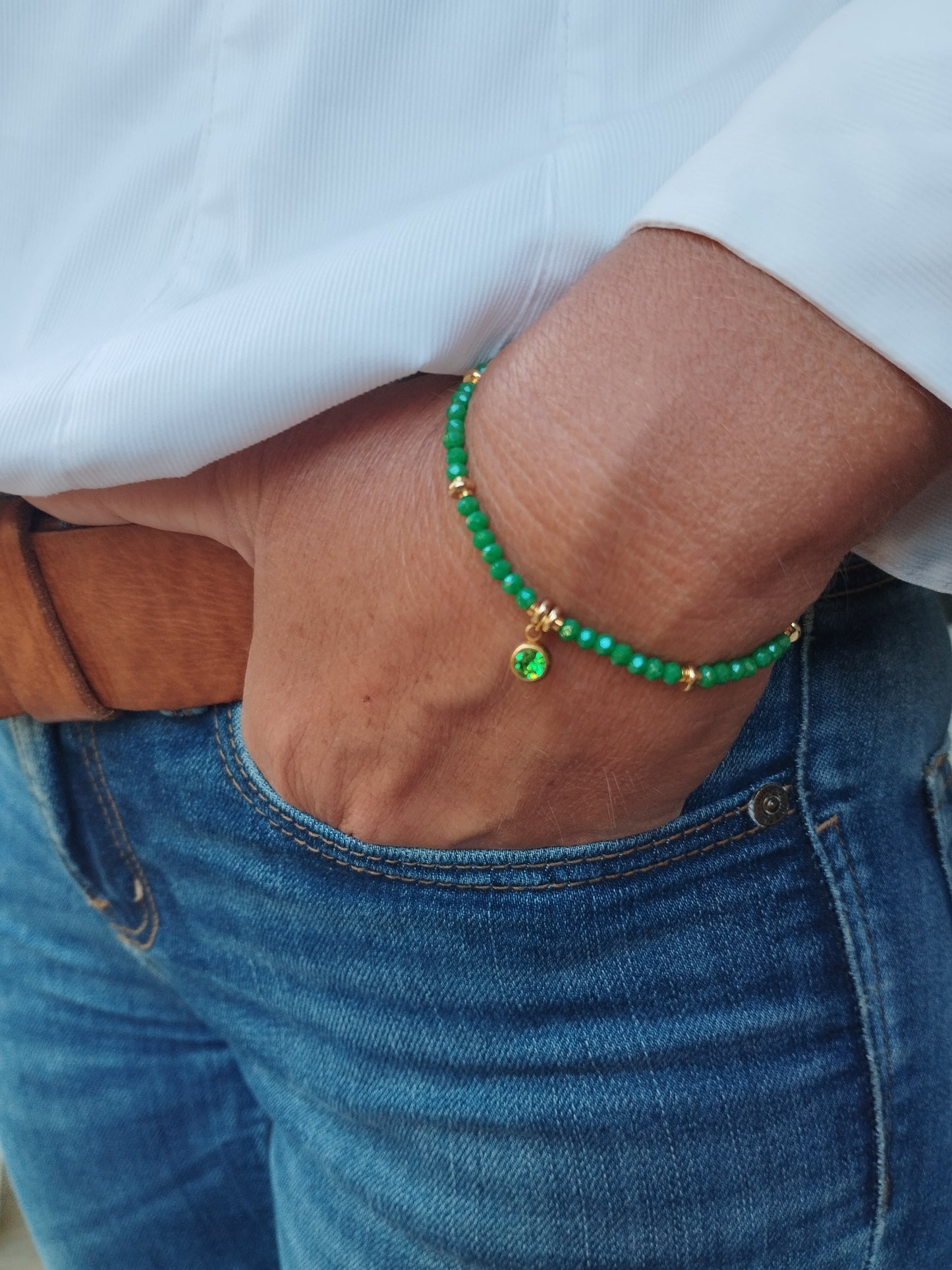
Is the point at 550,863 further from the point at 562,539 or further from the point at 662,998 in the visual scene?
the point at 562,539

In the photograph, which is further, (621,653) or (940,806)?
(940,806)

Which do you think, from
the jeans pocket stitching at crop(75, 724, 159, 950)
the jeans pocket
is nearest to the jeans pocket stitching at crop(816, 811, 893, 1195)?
the jeans pocket

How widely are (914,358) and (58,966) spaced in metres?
1.05

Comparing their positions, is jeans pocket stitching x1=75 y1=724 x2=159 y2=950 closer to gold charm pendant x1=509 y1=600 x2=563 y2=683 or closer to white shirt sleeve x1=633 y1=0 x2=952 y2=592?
gold charm pendant x1=509 y1=600 x2=563 y2=683

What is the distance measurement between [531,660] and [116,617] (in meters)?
0.40

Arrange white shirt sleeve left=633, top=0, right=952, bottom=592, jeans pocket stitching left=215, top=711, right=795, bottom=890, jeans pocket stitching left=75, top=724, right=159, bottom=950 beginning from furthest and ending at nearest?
jeans pocket stitching left=75, top=724, right=159, bottom=950
jeans pocket stitching left=215, top=711, right=795, bottom=890
white shirt sleeve left=633, top=0, right=952, bottom=592

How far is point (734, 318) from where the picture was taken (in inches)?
18.6

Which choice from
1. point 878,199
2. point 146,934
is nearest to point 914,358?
point 878,199

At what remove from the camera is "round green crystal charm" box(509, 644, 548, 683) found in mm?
521

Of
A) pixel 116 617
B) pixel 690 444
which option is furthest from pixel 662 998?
pixel 116 617

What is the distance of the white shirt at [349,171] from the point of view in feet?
1.73

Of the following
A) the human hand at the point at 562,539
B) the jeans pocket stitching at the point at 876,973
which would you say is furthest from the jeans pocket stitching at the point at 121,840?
the jeans pocket stitching at the point at 876,973

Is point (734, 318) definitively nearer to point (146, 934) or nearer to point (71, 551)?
point (71, 551)

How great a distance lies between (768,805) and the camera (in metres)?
0.65
